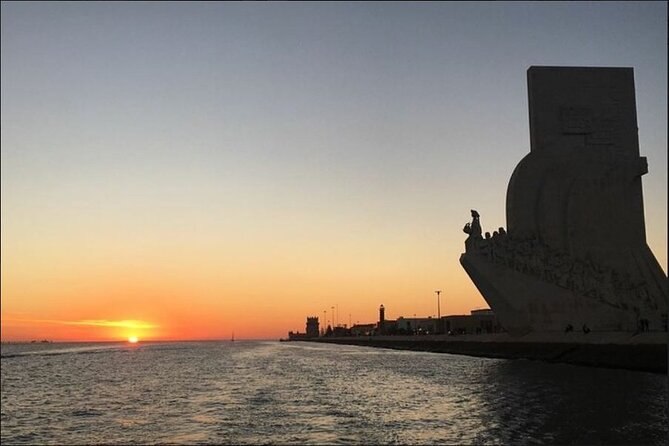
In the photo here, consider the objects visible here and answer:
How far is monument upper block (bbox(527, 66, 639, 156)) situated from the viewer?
133 feet

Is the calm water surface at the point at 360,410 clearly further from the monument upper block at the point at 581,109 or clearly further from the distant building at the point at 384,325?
the distant building at the point at 384,325

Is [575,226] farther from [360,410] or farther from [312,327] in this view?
[312,327]

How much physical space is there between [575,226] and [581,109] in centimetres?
767

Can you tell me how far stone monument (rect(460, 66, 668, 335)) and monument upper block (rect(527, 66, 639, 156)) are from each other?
0.19 ft

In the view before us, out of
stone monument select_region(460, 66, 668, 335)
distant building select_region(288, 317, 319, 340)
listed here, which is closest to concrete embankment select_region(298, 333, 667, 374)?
stone monument select_region(460, 66, 668, 335)

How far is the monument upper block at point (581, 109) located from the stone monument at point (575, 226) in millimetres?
59

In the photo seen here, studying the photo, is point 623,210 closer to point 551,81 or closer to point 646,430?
point 551,81

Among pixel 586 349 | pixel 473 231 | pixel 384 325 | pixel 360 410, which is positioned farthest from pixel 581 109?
pixel 384 325

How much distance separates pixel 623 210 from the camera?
38156 mm

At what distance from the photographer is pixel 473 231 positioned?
36469 mm

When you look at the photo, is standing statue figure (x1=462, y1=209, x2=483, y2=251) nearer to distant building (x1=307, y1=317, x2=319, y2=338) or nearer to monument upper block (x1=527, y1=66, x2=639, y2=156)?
monument upper block (x1=527, y1=66, x2=639, y2=156)

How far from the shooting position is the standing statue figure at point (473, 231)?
36.1m

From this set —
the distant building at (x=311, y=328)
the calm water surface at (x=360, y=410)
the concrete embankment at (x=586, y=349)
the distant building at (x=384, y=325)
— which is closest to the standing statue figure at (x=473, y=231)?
the concrete embankment at (x=586, y=349)

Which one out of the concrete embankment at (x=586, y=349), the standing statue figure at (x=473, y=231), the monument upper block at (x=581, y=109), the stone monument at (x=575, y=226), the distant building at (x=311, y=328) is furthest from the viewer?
the distant building at (x=311, y=328)
